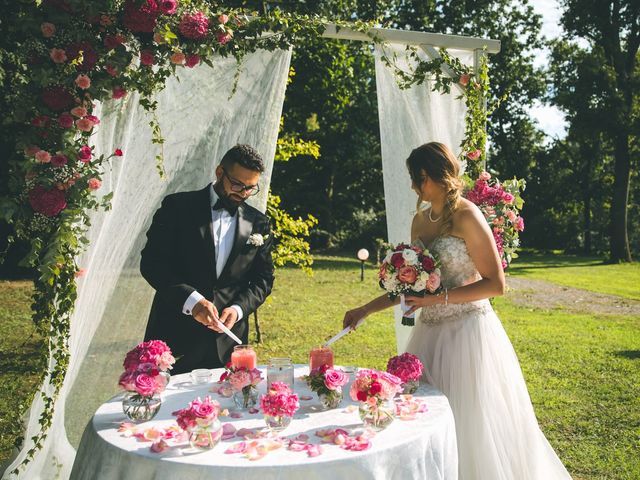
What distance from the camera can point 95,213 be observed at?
3.79 metres

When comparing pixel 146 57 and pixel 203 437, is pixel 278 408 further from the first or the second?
pixel 146 57

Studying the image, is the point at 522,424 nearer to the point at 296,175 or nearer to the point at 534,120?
the point at 296,175

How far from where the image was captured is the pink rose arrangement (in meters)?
4.29

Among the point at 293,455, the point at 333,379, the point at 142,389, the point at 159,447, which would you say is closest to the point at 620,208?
the point at 333,379

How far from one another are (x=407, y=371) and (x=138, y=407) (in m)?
1.24

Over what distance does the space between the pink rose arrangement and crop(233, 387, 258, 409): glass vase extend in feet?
7.99

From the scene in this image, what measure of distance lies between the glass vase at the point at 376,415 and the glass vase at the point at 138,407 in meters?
0.89

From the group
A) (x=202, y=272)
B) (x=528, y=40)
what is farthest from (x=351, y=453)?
(x=528, y=40)

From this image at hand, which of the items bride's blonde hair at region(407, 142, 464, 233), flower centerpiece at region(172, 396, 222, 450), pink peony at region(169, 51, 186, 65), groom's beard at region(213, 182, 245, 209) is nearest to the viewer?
flower centerpiece at region(172, 396, 222, 450)

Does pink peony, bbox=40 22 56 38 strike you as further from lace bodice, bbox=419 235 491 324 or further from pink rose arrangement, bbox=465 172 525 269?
pink rose arrangement, bbox=465 172 525 269

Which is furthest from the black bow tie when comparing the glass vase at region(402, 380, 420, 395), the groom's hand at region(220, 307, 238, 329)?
the glass vase at region(402, 380, 420, 395)

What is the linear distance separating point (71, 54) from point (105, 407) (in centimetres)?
196

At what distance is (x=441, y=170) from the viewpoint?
3324 mm

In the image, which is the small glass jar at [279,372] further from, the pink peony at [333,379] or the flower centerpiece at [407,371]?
the flower centerpiece at [407,371]
